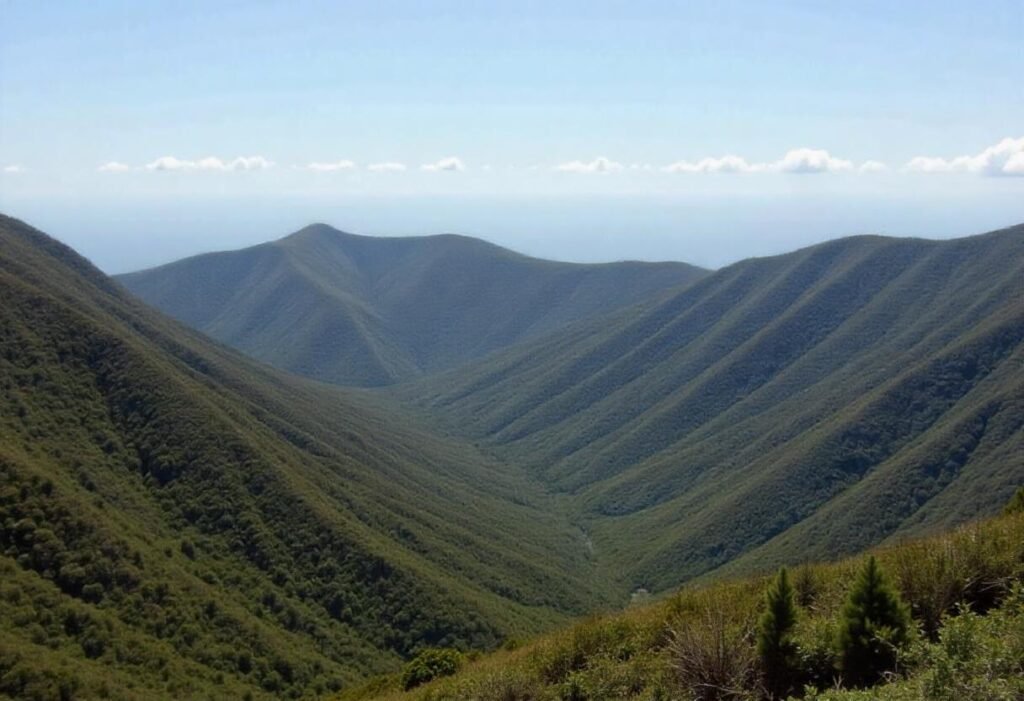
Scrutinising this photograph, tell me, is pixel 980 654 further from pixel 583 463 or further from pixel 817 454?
pixel 583 463

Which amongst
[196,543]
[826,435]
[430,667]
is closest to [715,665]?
[430,667]

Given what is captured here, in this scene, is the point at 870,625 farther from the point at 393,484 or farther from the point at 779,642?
the point at 393,484

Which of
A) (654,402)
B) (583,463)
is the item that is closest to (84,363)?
(583,463)

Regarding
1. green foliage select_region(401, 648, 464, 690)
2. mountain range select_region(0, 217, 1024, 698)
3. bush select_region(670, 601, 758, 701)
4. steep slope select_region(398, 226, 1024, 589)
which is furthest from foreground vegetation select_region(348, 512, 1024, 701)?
steep slope select_region(398, 226, 1024, 589)

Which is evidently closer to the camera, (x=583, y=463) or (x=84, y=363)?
(x=84, y=363)

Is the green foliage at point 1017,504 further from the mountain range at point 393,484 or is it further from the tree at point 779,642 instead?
the mountain range at point 393,484

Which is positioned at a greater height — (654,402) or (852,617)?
(852,617)

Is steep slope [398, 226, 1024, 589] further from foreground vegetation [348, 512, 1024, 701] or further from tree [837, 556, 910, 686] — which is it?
tree [837, 556, 910, 686]
